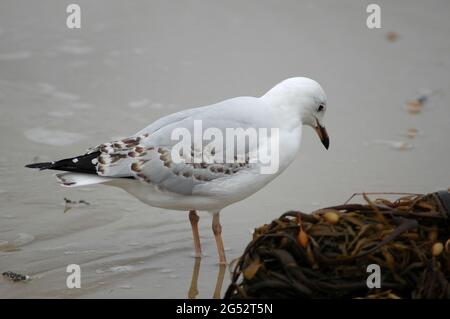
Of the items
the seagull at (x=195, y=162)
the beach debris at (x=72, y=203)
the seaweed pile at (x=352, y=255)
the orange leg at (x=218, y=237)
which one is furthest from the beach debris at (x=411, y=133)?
the seaweed pile at (x=352, y=255)

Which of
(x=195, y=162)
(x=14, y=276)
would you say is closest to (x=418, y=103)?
(x=195, y=162)

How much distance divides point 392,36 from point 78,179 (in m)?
4.76

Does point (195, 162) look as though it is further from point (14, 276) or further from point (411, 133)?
point (411, 133)

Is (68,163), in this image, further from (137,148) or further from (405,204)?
(405,204)

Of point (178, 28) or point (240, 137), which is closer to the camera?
point (240, 137)

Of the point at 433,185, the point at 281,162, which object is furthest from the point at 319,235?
the point at 433,185

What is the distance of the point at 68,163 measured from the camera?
179 inches

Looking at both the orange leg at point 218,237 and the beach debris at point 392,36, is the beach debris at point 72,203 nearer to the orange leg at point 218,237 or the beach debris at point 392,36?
the orange leg at point 218,237

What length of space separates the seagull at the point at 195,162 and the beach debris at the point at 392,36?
13.0 feet

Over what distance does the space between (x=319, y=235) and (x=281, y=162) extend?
39.2 inches

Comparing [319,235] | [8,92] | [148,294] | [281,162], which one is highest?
[8,92]

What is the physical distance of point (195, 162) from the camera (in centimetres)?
456

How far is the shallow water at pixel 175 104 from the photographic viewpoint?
15.5 ft

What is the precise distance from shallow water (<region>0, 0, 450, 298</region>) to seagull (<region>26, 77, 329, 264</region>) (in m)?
0.40
